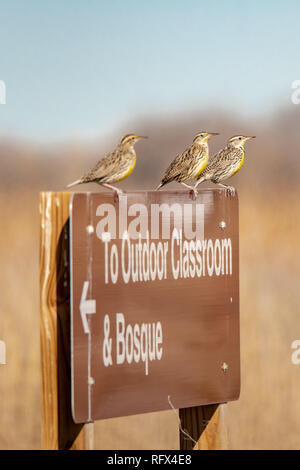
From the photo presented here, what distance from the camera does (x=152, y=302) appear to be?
410cm

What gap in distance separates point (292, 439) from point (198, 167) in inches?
106

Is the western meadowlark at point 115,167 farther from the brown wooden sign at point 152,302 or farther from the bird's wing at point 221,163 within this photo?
the bird's wing at point 221,163

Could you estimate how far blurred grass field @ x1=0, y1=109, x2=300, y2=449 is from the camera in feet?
23.7

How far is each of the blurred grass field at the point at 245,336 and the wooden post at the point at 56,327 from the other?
2.14 metres

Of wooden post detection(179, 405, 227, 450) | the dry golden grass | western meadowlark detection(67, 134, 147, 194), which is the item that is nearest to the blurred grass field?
the dry golden grass

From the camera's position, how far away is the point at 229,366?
14.4 ft

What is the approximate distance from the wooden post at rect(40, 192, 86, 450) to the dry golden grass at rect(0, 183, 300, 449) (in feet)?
9.71

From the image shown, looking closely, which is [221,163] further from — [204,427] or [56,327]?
[56,327]

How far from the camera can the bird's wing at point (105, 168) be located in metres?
4.68

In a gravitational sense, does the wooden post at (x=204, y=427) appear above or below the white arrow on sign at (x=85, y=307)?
below

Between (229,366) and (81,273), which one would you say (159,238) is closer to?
A: (81,273)

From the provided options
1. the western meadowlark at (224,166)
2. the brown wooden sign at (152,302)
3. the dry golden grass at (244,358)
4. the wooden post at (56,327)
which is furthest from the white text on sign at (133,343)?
the dry golden grass at (244,358)

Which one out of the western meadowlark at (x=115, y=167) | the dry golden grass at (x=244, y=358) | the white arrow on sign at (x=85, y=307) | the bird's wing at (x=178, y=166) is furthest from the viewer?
the dry golden grass at (x=244, y=358)

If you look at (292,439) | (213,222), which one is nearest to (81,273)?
(213,222)
